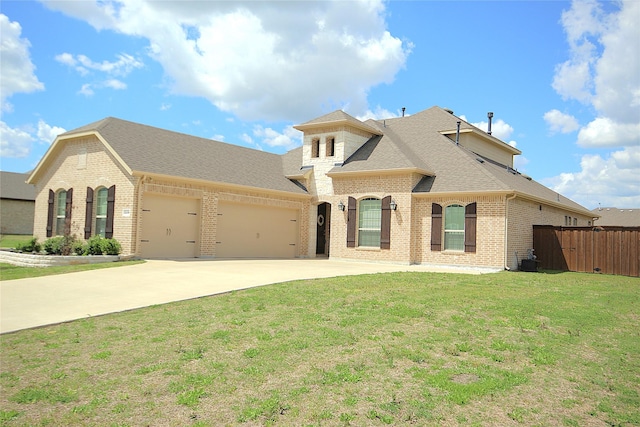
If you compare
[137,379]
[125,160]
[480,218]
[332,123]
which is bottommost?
[137,379]

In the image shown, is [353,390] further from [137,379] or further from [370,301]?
[370,301]

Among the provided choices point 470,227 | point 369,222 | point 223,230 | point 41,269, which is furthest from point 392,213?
point 41,269

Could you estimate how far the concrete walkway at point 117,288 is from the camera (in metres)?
9.46

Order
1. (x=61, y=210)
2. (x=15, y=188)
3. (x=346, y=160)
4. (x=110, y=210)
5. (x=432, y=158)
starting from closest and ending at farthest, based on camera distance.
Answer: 1. (x=110, y=210)
2. (x=432, y=158)
3. (x=61, y=210)
4. (x=346, y=160)
5. (x=15, y=188)

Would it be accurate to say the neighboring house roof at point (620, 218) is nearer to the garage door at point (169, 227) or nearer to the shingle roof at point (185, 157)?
the shingle roof at point (185, 157)

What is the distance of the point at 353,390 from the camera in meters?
5.50

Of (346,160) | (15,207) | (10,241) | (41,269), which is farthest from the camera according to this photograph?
(15,207)

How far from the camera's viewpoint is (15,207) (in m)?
40.3

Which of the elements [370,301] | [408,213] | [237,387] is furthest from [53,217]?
[237,387]

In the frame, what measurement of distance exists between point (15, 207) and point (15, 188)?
180 cm

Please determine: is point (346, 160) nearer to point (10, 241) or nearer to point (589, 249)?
point (589, 249)

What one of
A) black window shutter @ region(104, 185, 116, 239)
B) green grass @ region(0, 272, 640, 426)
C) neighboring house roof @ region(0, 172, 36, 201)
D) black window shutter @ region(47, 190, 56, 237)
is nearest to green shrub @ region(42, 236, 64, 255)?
black window shutter @ region(104, 185, 116, 239)

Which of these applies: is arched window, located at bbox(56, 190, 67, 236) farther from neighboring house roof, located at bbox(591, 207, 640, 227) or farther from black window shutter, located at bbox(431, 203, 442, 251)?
neighboring house roof, located at bbox(591, 207, 640, 227)

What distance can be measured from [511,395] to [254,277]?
9.07 m
